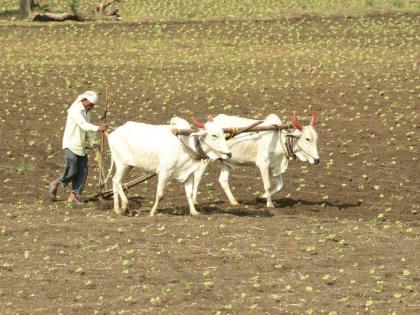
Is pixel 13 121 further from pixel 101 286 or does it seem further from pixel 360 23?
pixel 360 23

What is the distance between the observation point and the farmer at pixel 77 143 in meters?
16.6

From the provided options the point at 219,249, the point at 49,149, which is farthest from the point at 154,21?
the point at 219,249

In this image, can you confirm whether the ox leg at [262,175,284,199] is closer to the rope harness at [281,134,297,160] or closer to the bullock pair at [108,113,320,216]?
the bullock pair at [108,113,320,216]

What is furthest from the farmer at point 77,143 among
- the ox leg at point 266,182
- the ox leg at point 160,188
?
the ox leg at point 266,182

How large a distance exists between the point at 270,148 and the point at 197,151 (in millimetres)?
1652

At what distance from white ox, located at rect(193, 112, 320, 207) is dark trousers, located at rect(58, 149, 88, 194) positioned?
1.92 m

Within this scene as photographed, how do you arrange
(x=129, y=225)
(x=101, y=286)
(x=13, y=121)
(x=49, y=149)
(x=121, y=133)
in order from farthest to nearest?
(x=13, y=121), (x=49, y=149), (x=121, y=133), (x=129, y=225), (x=101, y=286)

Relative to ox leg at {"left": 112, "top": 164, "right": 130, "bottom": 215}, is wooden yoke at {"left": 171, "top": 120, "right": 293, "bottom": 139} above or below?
above

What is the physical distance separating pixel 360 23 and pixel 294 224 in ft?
64.9

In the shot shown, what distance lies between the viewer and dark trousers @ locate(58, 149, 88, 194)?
16.9 meters

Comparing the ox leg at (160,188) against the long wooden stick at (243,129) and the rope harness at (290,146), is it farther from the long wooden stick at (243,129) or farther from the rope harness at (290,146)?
the rope harness at (290,146)

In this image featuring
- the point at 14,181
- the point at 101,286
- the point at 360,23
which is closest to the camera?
the point at 101,286

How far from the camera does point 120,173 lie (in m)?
16.3

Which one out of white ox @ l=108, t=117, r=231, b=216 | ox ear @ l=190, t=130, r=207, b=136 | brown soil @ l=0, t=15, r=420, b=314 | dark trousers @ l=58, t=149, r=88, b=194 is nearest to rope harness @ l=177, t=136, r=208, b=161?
white ox @ l=108, t=117, r=231, b=216
